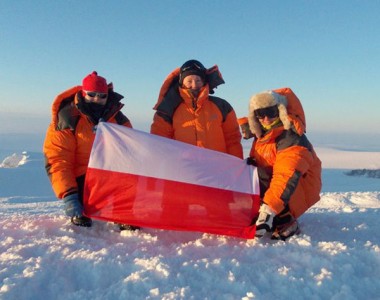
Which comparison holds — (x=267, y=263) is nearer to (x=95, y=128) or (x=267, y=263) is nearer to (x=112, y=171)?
(x=112, y=171)

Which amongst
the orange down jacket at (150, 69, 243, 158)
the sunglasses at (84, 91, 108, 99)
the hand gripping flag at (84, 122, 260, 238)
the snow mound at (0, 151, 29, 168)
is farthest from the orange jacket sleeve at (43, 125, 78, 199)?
the snow mound at (0, 151, 29, 168)

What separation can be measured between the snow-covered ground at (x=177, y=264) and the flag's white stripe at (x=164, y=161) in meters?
0.57

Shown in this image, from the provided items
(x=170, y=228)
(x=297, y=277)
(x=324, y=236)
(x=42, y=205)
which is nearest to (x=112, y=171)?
(x=170, y=228)

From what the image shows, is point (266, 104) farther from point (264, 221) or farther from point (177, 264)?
point (177, 264)

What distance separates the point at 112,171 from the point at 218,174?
3.50 feet

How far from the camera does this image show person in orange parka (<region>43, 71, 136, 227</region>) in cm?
384

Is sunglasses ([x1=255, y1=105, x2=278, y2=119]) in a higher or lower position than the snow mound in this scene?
higher

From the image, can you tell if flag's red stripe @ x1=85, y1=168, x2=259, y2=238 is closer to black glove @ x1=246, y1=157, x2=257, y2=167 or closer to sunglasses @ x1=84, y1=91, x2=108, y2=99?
black glove @ x1=246, y1=157, x2=257, y2=167

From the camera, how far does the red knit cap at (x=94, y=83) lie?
400 centimetres

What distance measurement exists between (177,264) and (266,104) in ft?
6.14

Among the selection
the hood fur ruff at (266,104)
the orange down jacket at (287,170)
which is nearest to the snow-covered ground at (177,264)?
the orange down jacket at (287,170)

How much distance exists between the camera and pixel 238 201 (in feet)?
12.2

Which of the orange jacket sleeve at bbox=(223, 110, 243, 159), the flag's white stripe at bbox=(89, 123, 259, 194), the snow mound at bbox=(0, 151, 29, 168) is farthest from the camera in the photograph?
the snow mound at bbox=(0, 151, 29, 168)

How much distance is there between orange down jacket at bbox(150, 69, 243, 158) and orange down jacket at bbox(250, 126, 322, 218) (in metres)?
0.56
